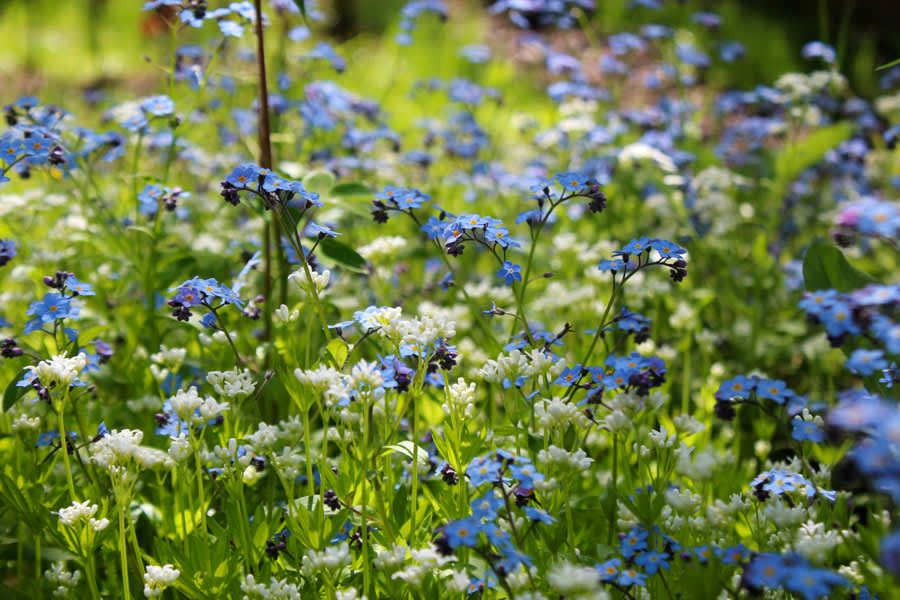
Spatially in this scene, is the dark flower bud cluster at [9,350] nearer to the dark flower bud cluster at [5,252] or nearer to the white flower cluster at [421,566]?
the dark flower bud cluster at [5,252]

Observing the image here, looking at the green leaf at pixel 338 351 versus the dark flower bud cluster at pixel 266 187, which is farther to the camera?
the green leaf at pixel 338 351

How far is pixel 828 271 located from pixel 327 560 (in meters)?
1.81

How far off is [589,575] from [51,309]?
1846 millimetres

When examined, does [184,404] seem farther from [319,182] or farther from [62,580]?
[319,182]

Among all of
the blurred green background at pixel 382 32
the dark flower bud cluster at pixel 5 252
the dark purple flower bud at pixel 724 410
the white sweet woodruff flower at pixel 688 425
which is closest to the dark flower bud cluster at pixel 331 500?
the white sweet woodruff flower at pixel 688 425

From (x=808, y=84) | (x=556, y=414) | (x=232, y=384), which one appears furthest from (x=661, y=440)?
(x=808, y=84)

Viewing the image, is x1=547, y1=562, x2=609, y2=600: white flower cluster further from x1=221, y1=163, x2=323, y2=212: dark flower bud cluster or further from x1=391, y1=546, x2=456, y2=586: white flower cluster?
x1=221, y1=163, x2=323, y2=212: dark flower bud cluster

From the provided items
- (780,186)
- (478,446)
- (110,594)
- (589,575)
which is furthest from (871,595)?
(780,186)

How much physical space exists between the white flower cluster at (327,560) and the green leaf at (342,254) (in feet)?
3.43

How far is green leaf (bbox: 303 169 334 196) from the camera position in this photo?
2848 millimetres

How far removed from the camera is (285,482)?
1981mm

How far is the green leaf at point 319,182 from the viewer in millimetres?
2848

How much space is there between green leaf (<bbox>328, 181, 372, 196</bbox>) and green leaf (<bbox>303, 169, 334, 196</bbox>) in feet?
0.09

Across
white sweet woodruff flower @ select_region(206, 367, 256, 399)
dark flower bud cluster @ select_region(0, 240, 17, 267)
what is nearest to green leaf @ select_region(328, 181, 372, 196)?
white sweet woodruff flower @ select_region(206, 367, 256, 399)
